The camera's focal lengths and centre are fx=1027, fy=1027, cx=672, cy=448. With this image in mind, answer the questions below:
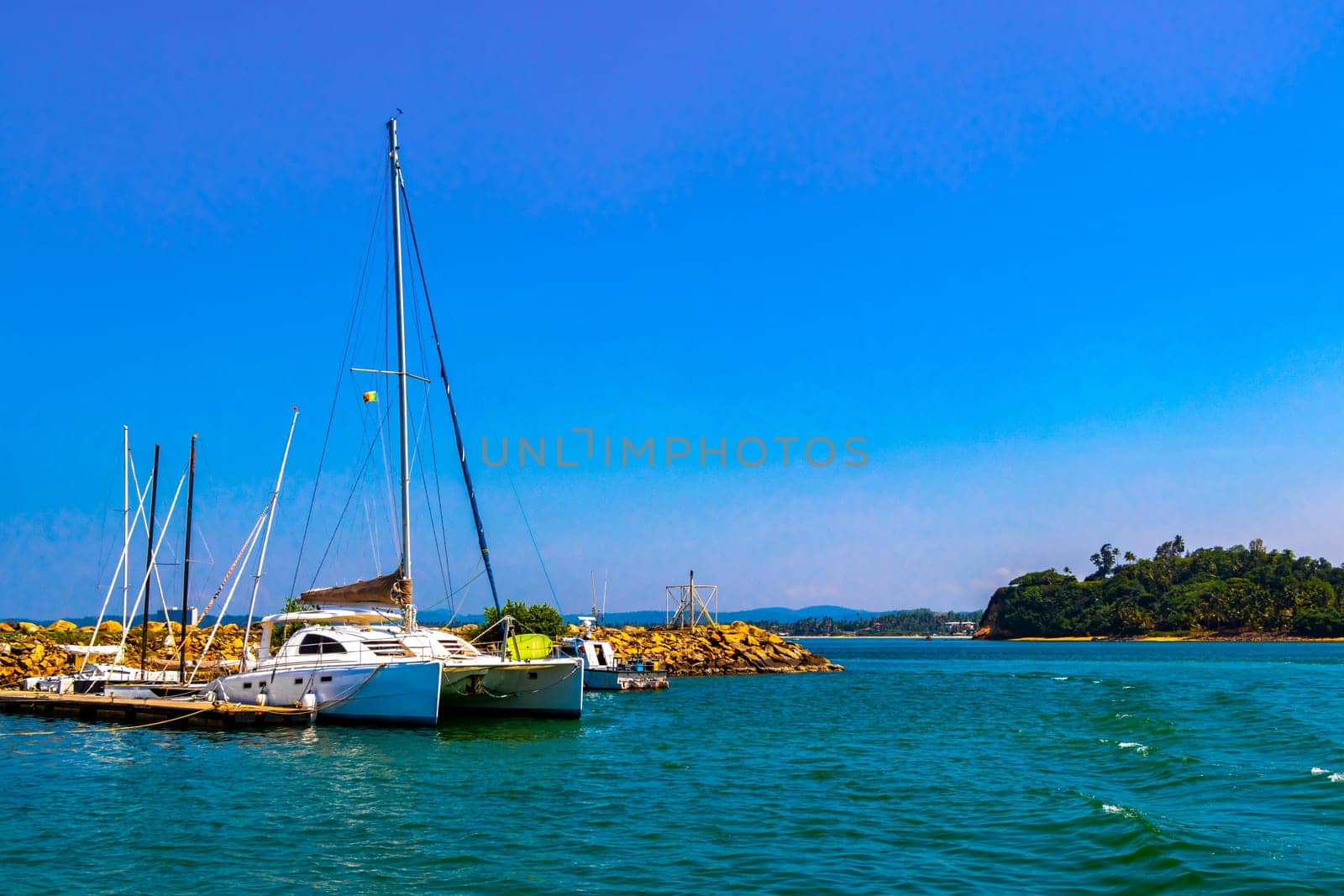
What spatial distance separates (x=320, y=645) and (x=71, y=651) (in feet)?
71.0

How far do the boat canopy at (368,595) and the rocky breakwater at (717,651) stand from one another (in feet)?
116

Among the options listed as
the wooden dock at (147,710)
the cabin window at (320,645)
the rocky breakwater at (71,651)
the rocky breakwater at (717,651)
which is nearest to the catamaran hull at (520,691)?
the cabin window at (320,645)

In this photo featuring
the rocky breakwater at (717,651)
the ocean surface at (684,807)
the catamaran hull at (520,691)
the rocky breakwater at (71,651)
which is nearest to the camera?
the ocean surface at (684,807)

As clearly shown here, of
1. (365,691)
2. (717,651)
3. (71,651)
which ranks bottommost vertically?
(717,651)

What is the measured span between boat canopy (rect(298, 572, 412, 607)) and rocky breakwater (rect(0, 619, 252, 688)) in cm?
1305

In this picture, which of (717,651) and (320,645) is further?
(717,651)

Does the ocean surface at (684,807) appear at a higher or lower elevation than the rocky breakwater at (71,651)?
lower

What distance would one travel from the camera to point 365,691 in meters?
29.0

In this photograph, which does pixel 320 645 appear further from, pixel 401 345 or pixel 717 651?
pixel 717 651

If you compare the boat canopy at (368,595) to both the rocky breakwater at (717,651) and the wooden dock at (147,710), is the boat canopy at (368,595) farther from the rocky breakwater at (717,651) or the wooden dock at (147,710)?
the rocky breakwater at (717,651)

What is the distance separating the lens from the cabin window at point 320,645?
30.5 meters

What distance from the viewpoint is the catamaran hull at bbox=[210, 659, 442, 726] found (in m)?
28.4

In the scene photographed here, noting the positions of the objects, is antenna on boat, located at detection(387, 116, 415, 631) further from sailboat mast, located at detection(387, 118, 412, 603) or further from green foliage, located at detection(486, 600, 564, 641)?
green foliage, located at detection(486, 600, 564, 641)

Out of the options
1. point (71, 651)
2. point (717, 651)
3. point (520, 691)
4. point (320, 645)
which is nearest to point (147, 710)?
point (320, 645)
